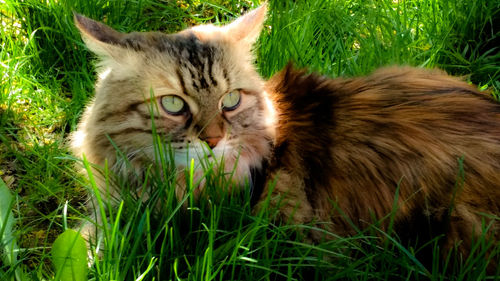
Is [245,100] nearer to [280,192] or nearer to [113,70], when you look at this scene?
[280,192]

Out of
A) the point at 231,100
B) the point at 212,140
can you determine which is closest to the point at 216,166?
the point at 212,140

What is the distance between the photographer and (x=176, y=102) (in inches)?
73.2

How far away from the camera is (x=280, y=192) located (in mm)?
1864

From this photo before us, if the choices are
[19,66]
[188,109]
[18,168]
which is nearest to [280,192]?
[188,109]

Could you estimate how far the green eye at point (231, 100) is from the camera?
1.93 meters

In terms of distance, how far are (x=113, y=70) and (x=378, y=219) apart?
1.08 meters

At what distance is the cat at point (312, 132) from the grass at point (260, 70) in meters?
0.11

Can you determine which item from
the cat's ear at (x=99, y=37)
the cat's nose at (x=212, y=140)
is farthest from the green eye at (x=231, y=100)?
the cat's ear at (x=99, y=37)

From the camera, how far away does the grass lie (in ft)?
5.60

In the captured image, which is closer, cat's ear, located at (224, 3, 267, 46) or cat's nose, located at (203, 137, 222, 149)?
cat's nose, located at (203, 137, 222, 149)

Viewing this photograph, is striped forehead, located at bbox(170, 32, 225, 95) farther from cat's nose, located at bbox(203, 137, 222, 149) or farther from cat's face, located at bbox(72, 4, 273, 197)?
cat's nose, located at bbox(203, 137, 222, 149)

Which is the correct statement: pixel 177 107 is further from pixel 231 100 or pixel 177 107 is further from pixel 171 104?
pixel 231 100

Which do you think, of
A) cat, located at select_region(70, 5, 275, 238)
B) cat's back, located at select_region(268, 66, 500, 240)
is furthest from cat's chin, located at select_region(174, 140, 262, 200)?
cat's back, located at select_region(268, 66, 500, 240)

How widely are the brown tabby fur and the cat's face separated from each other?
0.12 metres
